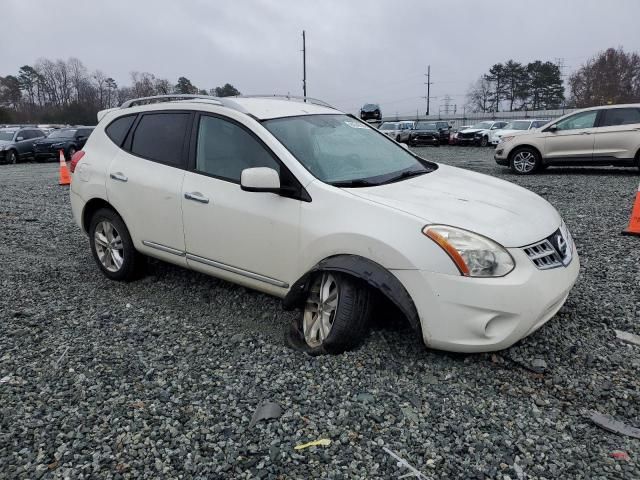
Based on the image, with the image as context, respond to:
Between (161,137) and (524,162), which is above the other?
(161,137)

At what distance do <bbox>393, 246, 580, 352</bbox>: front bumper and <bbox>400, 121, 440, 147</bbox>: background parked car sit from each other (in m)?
27.7

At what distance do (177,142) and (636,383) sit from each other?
11.8 feet

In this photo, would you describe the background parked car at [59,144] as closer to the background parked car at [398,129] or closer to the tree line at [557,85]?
the background parked car at [398,129]

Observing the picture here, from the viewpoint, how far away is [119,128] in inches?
184

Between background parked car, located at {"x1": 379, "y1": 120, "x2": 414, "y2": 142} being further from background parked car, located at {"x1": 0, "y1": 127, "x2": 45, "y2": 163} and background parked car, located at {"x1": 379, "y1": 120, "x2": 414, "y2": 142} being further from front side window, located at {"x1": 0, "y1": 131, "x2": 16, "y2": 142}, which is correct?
front side window, located at {"x1": 0, "y1": 131, "x2": 16, "y2": 142}

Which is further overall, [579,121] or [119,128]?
[579,121]

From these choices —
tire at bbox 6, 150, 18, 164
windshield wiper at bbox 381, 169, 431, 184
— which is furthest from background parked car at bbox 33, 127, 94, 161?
windshield wiper at bbox 381, 169, 431, 184

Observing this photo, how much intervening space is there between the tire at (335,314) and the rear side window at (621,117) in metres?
11.1

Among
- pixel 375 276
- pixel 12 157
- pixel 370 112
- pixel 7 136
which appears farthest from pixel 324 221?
pixel 370 112

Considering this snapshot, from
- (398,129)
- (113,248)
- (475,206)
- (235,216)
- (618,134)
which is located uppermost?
(398,129)

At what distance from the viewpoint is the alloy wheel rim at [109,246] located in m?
4.63

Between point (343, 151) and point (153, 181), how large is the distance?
1589 millimetres

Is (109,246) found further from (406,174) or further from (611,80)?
(611,80)

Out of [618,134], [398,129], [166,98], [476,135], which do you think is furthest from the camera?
[398,129]
